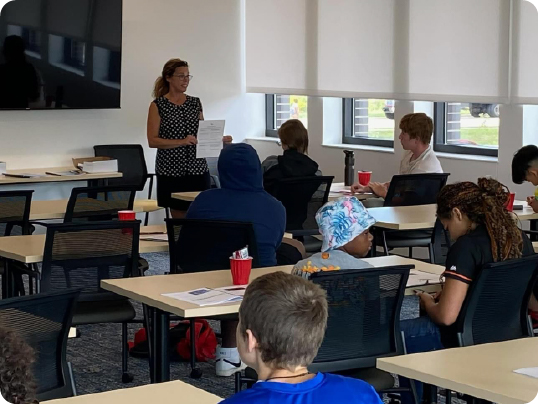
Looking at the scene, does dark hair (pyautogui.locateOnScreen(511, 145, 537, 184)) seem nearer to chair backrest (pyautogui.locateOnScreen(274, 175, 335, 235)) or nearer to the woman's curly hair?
chair backrest (pyautogui.locateOnScreen(274, 175, 335, 235))

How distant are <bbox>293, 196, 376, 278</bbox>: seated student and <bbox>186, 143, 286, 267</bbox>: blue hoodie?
0.83 meters

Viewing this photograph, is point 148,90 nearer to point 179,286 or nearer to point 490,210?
point 179,286

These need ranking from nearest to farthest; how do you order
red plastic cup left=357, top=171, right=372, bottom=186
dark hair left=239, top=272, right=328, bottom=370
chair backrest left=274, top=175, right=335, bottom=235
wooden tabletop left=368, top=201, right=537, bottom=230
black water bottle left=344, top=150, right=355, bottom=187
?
dark hair left=239, top=272, right=328, bottom=370 → wooden tabletop left=368, top=201, right=537, bottom=230 → chair backrest left=274, top=175, right=335, bottom=235 → red plastic cup left=357, top=171, right=372, bottom=186 → black water bottle left=344, top=150, right=355, bottom=187

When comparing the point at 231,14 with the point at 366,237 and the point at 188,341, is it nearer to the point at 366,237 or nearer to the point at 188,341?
the point at 188,341

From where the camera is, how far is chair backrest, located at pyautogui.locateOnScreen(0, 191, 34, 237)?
5898 millimetres

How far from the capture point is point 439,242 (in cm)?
584

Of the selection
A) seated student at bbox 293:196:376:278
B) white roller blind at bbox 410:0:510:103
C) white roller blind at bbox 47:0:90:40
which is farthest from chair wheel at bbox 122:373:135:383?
white roller blind at bbox 47:0:90:40

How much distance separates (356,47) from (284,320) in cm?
721

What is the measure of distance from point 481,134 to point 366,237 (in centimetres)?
447

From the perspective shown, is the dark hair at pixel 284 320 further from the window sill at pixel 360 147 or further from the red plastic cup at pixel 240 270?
the window sill at pixel 360 147

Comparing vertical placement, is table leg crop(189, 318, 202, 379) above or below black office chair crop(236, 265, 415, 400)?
below

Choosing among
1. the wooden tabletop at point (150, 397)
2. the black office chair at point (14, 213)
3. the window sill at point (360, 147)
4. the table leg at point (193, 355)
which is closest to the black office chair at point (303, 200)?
the table leg at point (193, 355)

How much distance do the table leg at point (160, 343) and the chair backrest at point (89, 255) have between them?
0.72m

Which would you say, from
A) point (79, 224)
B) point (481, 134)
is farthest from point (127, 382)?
point (481, 134)
